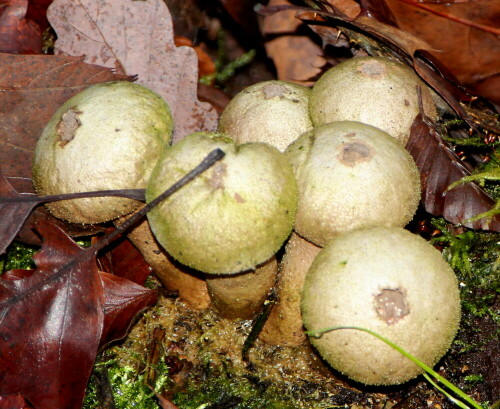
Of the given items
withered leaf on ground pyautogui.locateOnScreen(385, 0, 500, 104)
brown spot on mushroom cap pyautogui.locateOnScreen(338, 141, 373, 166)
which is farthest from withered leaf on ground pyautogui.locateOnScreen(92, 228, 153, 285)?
withered leaf on ground pyautogui.locateOnScreen(385, 0, 500, 104)

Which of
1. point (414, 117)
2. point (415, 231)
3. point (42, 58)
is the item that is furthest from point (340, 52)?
point (42, 58)

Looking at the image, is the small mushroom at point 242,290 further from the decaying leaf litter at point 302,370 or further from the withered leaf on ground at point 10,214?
the withered leaf on ground at point 10,214

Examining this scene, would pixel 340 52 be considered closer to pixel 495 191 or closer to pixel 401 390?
pixel 495 191

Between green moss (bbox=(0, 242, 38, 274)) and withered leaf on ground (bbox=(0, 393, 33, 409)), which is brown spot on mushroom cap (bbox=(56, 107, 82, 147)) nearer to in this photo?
green moss (bbox=(0, 242, 38, 274))

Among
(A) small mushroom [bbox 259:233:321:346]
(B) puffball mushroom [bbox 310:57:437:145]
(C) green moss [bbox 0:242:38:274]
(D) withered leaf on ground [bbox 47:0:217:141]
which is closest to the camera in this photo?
(B) puffball mushroom [bbox 310:57:437:145]

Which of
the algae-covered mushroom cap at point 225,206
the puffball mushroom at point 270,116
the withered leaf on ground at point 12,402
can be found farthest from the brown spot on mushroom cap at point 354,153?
the withered leaf on ground at point 12,402
